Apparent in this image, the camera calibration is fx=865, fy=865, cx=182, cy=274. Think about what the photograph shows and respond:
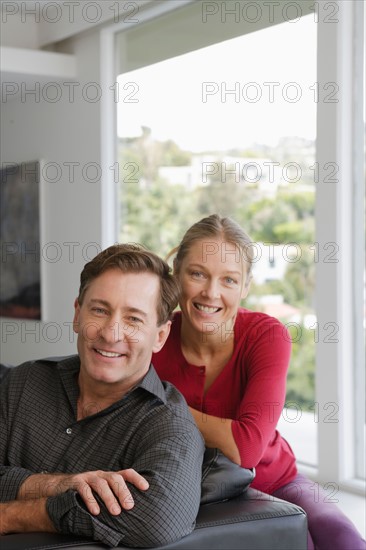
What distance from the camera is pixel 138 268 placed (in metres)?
2.36

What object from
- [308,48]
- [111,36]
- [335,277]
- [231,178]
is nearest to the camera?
[335,277]

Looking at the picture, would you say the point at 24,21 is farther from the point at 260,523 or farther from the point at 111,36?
the point at 260,523

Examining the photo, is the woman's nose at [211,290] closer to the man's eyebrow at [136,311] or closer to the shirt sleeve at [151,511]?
the man's eyebrow at [136,311]

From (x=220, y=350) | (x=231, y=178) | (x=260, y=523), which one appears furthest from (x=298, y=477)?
(x=231, y=178)

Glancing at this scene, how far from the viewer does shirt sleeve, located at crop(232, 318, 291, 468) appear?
2.46 m

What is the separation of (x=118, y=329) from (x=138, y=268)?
0.61ft

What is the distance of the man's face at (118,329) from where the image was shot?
229 cm

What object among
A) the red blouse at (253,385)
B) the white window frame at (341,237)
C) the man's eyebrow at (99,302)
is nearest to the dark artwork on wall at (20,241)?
the white window frame at (341,237)

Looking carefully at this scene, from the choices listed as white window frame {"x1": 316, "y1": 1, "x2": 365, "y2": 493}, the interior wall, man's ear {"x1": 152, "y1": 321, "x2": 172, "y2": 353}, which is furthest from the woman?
the interior wall

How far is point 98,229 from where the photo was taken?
232 inches

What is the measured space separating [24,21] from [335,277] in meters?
3.40

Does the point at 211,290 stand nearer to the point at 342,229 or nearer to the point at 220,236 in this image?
the point at 220,236

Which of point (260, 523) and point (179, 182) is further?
point (179, 182)

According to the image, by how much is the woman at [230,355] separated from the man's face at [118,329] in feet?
1.13
